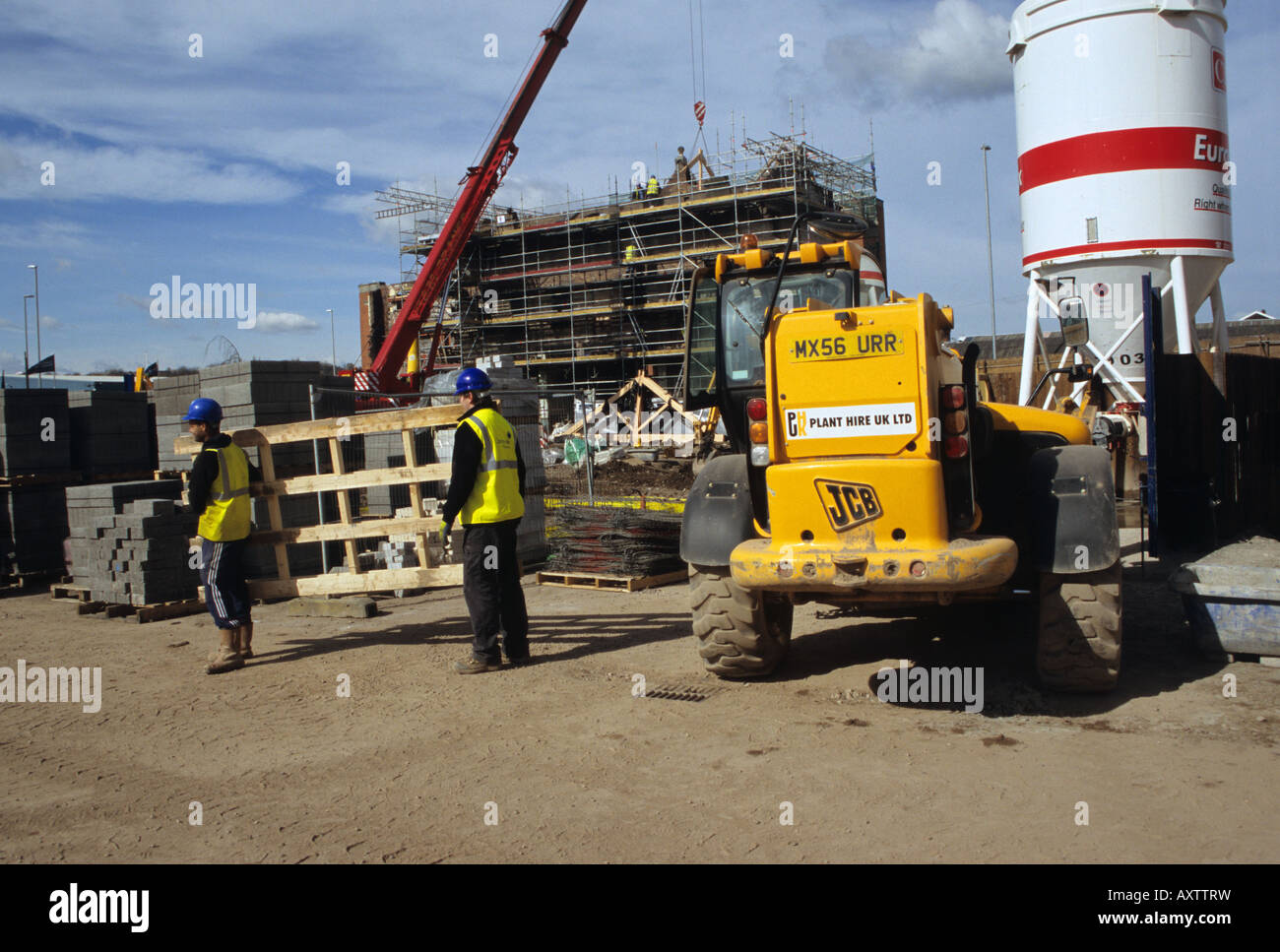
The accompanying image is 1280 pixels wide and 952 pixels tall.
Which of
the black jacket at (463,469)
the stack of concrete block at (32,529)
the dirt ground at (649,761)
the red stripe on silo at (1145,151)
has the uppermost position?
the red stripe on silo at (1145,151)

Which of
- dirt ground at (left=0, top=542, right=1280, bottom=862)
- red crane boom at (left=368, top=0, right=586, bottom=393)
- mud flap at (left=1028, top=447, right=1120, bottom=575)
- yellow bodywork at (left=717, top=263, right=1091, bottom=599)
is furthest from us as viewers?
red crane boom at (left=368, top=0, right=586, bottom=393)

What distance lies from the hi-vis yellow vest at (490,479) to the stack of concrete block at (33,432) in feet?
28.8

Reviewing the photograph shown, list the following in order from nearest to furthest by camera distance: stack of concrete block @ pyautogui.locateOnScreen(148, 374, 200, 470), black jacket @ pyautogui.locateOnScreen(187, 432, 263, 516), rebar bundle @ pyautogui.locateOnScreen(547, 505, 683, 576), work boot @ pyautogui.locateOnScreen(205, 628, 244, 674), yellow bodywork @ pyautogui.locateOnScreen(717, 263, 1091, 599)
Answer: yellow bodywork @ pyautogui.locateOnScreen(717, 263, 1091, 599) < work boot @ pyautogui.locateOnScreen(205, 628, 244, 674) < black jacket @ pyautogui.locateOnScreen(187, 432, 263, 516) < rebar bundle @ pyautogui.locateOnScreen(547, 505, 683, 576) < stack of concrete block @ pyautogui.locateOnScreen(148, 374, 200, 470)

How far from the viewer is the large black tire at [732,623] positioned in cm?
617

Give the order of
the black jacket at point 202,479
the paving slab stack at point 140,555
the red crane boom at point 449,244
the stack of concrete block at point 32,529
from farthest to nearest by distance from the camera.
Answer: the red crane boom at point 449,244, the stack of concrete block at point 32,529, the paving slab stack at point 140,555, the black jacket at point 202,479

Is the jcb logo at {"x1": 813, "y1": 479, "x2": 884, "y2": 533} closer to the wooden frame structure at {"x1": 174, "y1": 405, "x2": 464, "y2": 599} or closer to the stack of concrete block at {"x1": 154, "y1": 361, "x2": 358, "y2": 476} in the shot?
the wooden frame structure at {"x1": 174, "y1": 405, "x2": 464, "y2": 599}

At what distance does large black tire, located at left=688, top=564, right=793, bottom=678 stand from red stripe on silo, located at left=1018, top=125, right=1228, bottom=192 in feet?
29.1

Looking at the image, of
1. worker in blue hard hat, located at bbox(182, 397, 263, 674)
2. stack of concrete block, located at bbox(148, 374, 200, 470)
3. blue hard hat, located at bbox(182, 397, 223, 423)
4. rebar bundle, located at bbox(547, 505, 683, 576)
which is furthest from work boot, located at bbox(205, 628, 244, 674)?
stack of concrete block, located at bbox(148, 374, 200, 470)

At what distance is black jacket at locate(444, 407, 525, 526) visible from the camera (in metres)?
7.10

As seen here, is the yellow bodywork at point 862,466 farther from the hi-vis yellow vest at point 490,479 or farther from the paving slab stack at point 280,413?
the paving slab stack at point 280,413

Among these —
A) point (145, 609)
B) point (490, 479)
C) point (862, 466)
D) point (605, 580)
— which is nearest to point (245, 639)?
point (490, 479)

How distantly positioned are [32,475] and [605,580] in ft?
26.6

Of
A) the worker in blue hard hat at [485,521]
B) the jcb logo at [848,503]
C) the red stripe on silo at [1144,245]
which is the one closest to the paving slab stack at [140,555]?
the worker in blue hard hat at [485,521]

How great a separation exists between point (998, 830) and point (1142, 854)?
520 mm
